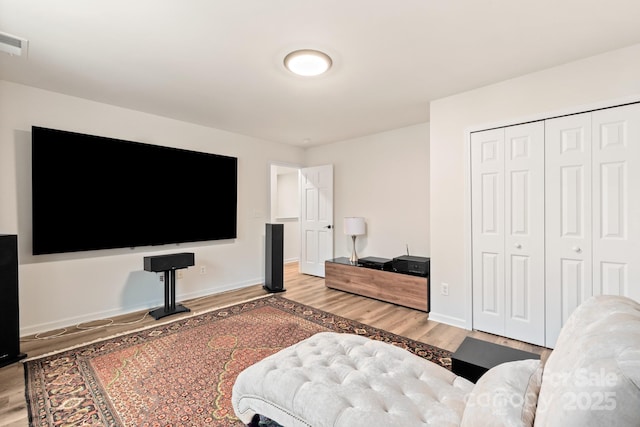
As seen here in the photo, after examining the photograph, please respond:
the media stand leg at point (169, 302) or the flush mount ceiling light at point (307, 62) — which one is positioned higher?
the flush mount ceiling light at point (307, 62)

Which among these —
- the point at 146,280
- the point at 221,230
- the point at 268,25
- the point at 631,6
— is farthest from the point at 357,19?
the point at 146,280

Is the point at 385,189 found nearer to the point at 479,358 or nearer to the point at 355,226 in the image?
the point at 355,226

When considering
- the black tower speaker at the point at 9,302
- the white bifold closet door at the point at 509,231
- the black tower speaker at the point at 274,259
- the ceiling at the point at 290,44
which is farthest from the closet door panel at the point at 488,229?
the black tower speaker at the point at 9,302

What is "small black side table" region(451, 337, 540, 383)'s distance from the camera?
1443mm

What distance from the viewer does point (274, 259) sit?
14.2 feet

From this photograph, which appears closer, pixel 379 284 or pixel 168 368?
pixel 168 368

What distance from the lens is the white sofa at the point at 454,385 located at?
62 cm

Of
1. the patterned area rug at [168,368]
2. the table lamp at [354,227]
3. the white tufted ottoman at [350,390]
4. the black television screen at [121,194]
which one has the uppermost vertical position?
the black television screen at [121,194]

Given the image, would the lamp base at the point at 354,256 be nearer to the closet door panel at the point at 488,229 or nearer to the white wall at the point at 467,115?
the white wall at the point at 467,115

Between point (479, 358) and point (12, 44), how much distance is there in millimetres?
3629

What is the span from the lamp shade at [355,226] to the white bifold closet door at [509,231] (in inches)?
71.9

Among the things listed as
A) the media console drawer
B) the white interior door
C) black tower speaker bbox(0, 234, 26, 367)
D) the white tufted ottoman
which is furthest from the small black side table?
the white interior door

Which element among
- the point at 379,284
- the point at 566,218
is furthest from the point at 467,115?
the point at 379,284

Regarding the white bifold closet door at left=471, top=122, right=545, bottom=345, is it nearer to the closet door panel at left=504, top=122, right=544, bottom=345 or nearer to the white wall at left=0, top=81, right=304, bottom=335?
the closet door panel at left=504, top=122, right=544, bottom=345
